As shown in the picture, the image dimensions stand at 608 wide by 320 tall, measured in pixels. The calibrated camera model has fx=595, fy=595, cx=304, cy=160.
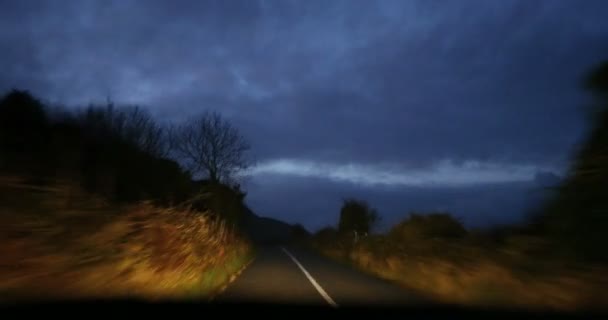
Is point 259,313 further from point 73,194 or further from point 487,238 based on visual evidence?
point 487,238

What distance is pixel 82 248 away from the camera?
995 cm

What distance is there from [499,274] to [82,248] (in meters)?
9.37

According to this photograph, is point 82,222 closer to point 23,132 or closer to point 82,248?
point 82,248

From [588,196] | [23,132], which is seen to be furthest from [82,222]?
[588,196]

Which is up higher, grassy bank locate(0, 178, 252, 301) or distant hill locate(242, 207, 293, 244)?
distant hill locate(242, 207, 293, 244)

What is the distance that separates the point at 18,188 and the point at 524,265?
404 inches

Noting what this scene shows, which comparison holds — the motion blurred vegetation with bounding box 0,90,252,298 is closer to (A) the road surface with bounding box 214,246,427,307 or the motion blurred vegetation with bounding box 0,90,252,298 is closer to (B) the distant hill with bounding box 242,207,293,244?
(A) the road surface with bounding box 214,246,427,307

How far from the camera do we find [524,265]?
43.2 ft

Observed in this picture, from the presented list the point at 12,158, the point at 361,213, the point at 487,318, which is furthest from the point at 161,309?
the point at 361,213

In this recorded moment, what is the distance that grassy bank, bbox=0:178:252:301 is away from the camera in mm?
8227

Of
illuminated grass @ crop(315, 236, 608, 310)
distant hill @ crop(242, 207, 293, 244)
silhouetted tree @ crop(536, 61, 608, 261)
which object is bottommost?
illuminated grass @ crop(315, 236, 608, 310)

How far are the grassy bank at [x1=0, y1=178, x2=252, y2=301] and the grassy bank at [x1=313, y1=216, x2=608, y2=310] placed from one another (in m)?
7.08

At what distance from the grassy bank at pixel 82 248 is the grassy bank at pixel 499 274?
279 inches

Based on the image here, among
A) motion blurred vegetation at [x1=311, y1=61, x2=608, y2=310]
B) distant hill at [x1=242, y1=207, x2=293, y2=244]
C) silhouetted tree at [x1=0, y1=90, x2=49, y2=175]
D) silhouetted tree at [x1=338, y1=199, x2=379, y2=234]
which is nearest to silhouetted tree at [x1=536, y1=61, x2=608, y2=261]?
motion blurred vegetation at [x1=311, y1=61, x2=608, y2=310]
